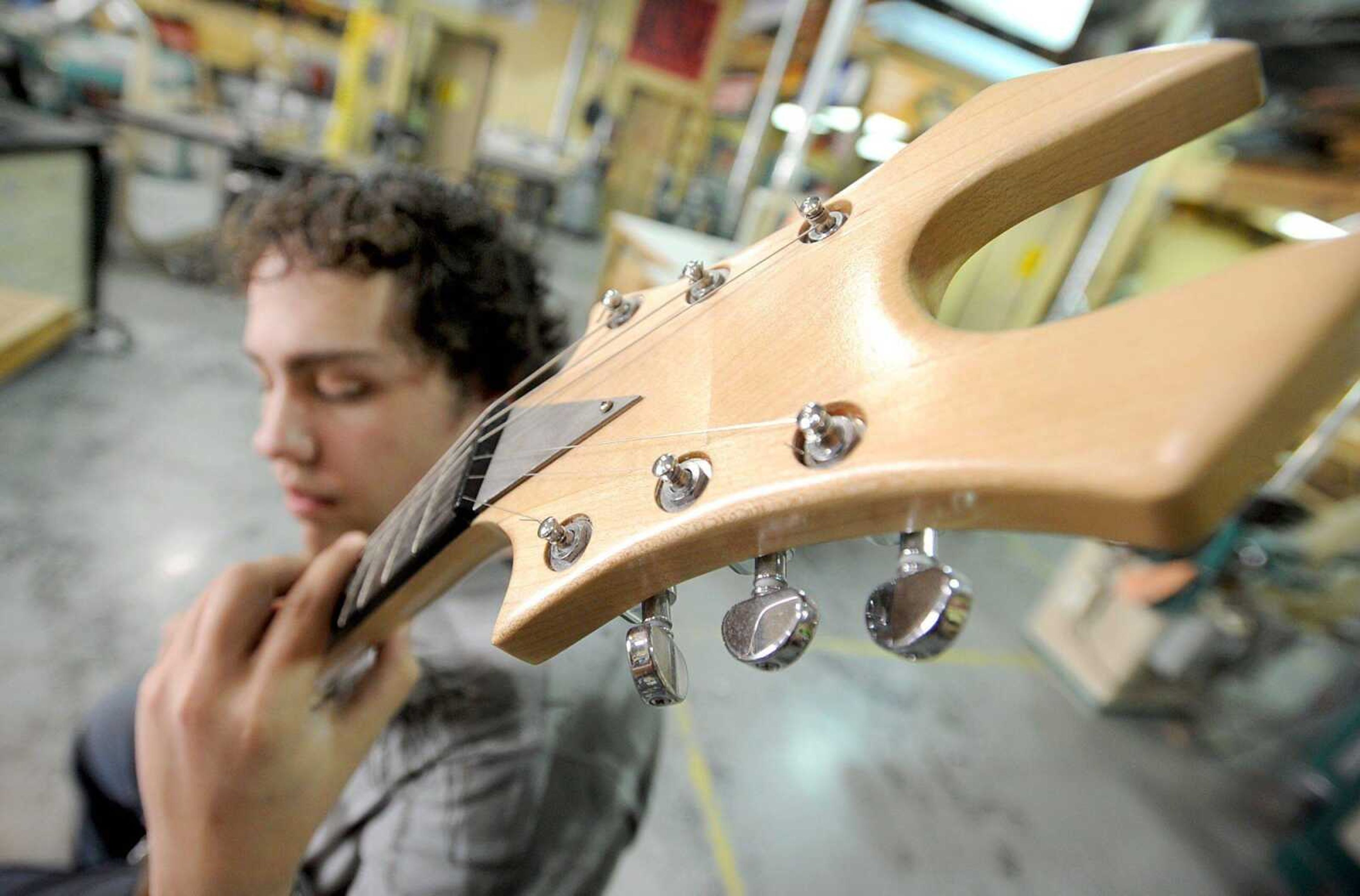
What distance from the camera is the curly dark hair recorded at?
0.97 metres

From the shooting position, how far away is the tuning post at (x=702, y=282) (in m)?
0.44

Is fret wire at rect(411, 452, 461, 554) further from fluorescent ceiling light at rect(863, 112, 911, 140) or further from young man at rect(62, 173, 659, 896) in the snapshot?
fluorescent ceiling light at rect(863, 112, 911, 140)

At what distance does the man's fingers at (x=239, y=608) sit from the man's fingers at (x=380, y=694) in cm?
11

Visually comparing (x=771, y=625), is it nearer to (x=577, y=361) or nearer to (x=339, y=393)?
(x=577, y=361)

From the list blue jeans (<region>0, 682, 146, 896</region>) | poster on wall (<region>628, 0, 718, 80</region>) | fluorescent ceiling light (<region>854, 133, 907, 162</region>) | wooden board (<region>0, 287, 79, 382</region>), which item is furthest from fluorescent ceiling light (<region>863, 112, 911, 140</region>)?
poster on wall (<region>628, 0, 718, 80</region>)

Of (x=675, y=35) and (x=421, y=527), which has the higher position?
(x=675, y=35)

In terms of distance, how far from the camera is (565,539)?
0.38m

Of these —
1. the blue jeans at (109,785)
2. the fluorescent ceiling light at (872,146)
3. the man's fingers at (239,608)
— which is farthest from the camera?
the fluorescent ceiling light at (872,146)

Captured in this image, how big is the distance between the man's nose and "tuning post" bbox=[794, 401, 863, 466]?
0.85m

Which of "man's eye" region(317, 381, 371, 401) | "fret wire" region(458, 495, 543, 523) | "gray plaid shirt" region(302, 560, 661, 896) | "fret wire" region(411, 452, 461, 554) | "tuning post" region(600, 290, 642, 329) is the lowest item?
"gray plaid shirt" region(302, 560, 661, 896)

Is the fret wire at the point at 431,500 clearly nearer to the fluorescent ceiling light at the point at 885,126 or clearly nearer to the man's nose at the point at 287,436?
the man's nose at the point at 287,436

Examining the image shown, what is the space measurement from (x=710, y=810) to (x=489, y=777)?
116cm

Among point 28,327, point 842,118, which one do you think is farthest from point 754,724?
point 842,118

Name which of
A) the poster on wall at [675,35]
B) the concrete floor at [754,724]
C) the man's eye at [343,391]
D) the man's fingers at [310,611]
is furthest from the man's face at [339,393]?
the poster on wall at [675,35]
